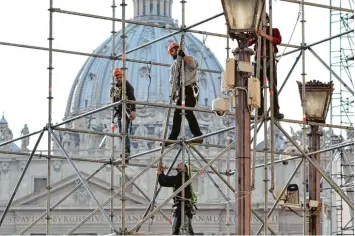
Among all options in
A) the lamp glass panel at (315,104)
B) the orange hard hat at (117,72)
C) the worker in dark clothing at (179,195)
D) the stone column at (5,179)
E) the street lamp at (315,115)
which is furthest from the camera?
the stone column at (5,179)

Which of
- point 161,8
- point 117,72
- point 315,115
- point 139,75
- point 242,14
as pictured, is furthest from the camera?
point 161,8

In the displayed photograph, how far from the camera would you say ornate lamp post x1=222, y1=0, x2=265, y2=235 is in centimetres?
1953

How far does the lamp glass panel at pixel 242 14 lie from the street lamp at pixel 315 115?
6520mm

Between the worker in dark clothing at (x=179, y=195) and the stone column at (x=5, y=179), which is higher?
the stone column at (x=5, y=179)

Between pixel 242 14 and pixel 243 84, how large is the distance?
0.83 metres

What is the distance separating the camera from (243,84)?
65.2 ft

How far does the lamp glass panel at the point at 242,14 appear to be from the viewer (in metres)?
19.6

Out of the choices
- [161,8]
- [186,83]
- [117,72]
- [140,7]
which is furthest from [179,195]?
[161,8]

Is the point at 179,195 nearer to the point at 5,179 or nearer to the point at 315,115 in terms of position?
the point at 315,115

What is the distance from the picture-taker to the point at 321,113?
26.3 metres

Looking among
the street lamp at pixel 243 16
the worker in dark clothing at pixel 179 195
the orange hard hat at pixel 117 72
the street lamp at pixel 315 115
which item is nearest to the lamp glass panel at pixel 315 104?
the street lamp at pixel 315 115

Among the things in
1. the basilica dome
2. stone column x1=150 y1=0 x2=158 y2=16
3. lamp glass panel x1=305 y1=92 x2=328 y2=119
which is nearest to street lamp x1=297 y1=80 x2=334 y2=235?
lamp glass panel x1=305 y1=92 x2=328 y2=119

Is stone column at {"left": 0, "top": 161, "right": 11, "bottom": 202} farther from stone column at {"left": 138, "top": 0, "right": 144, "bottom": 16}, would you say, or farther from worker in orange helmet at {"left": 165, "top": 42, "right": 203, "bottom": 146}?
worker in orange helmet at {"left": 165, "top": 42, "right": 203, "bottom": 146}

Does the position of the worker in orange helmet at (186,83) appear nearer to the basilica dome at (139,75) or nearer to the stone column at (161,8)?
the basilica dome at (139,75)
